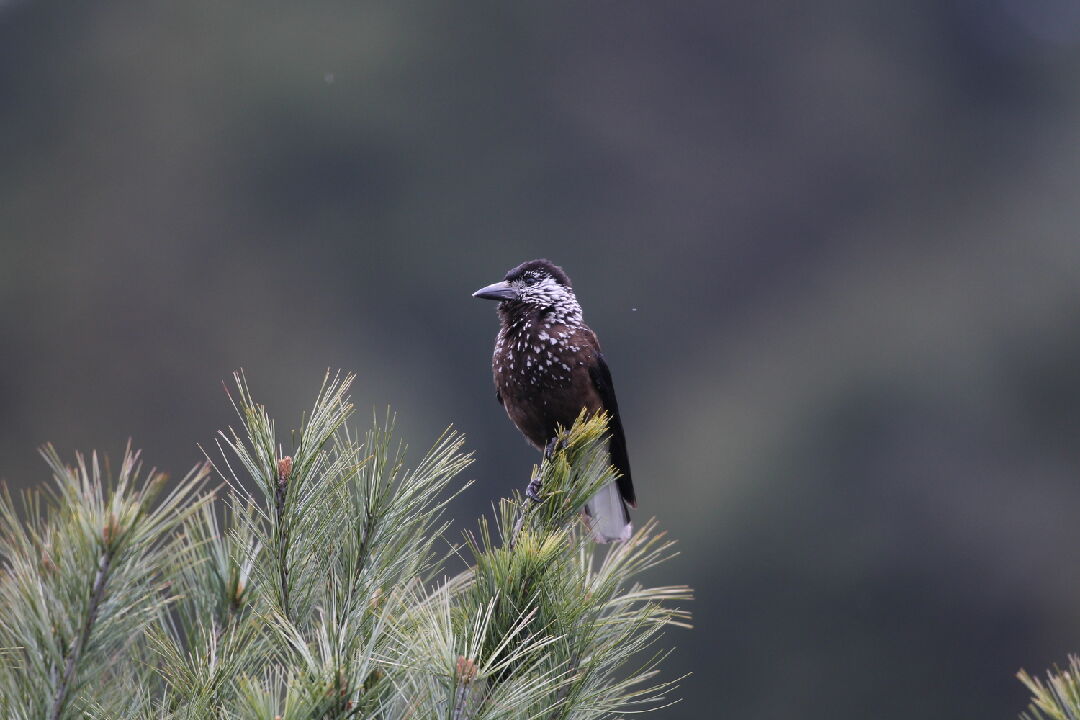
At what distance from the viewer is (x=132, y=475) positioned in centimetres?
165

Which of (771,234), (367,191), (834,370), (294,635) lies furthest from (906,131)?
(294,635)

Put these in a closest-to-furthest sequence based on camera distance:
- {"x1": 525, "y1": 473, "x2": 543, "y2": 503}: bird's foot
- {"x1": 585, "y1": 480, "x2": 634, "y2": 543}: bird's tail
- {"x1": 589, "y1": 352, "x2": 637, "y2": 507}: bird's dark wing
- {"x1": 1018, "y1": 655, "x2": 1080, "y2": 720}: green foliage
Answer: {"x1": 1018, "y1": 655, "x2": 1080, "y2": 720}: green foliage < {"x1": 525, "y1": 473, "x2": 543, "y2": 503}: bird's foot < {"x1": 589, "y1": 352, "x2": 637, "y2": 507}: bird's dark wing < {"x1": 585, "y1": 480, "x2": 634, "y2": 543}: bird's tail

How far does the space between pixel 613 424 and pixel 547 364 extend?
386 millimetres

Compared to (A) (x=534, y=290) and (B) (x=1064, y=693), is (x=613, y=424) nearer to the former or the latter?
(A) (x=534, y=290)

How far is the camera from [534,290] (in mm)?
4516

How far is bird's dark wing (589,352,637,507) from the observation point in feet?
14.3

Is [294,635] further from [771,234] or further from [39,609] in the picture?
[771,234]

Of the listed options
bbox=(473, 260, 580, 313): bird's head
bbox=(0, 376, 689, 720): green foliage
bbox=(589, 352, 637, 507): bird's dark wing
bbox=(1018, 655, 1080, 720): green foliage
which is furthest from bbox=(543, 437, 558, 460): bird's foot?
bbox=(1018, 655, 1080, 720): green foliage

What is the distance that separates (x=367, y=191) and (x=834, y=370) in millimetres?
10145

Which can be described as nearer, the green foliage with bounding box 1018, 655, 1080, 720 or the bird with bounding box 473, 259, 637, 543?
the green foliage with bounding box 1018, 655, 1080, 720

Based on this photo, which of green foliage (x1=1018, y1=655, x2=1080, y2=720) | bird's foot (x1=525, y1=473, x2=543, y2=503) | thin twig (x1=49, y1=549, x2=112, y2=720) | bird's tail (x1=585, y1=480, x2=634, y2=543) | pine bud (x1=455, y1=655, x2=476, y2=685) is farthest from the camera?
bird's tail (x1=585, y1=480, x2=634, y2=543)

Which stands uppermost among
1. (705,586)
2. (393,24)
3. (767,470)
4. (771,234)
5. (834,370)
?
(393,24)

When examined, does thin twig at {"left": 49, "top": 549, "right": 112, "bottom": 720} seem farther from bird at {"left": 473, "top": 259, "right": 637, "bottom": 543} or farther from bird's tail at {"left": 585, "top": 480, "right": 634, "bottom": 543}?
bird's tail at {"left": 585, "top": 480, "right": 634, "bottom": 543}

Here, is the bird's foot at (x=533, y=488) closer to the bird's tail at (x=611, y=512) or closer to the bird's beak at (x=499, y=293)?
the bird's beak at (x=499, y=293)
